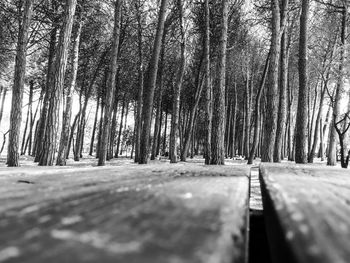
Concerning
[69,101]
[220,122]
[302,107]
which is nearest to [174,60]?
[69,101]

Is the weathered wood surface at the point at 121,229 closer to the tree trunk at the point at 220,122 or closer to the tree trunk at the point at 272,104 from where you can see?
the tree trunk at the point at 220,122

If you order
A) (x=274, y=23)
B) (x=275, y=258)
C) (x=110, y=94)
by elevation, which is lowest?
(x=275, y=258)

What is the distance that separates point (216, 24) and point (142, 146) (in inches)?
354

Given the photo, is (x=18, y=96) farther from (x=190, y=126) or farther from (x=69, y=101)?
(x=190, y=126)

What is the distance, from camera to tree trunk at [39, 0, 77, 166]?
7605mm

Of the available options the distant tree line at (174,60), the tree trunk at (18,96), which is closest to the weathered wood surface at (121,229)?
the distant tree line at (174,60)

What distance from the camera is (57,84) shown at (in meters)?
7.69

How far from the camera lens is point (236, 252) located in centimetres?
37

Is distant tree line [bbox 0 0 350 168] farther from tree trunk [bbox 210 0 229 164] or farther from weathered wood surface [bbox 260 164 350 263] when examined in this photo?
weathered wood surface [bbox 260 164 350 263]

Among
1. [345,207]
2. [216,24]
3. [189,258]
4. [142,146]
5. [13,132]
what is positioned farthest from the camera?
[216,24]

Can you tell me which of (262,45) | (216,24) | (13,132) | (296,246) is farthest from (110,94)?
(262,45)

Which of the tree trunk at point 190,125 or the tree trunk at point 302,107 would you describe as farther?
the tree trunk at point 190,125

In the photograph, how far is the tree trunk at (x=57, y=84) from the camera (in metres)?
7.61

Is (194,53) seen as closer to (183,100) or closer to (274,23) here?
(183,100)
